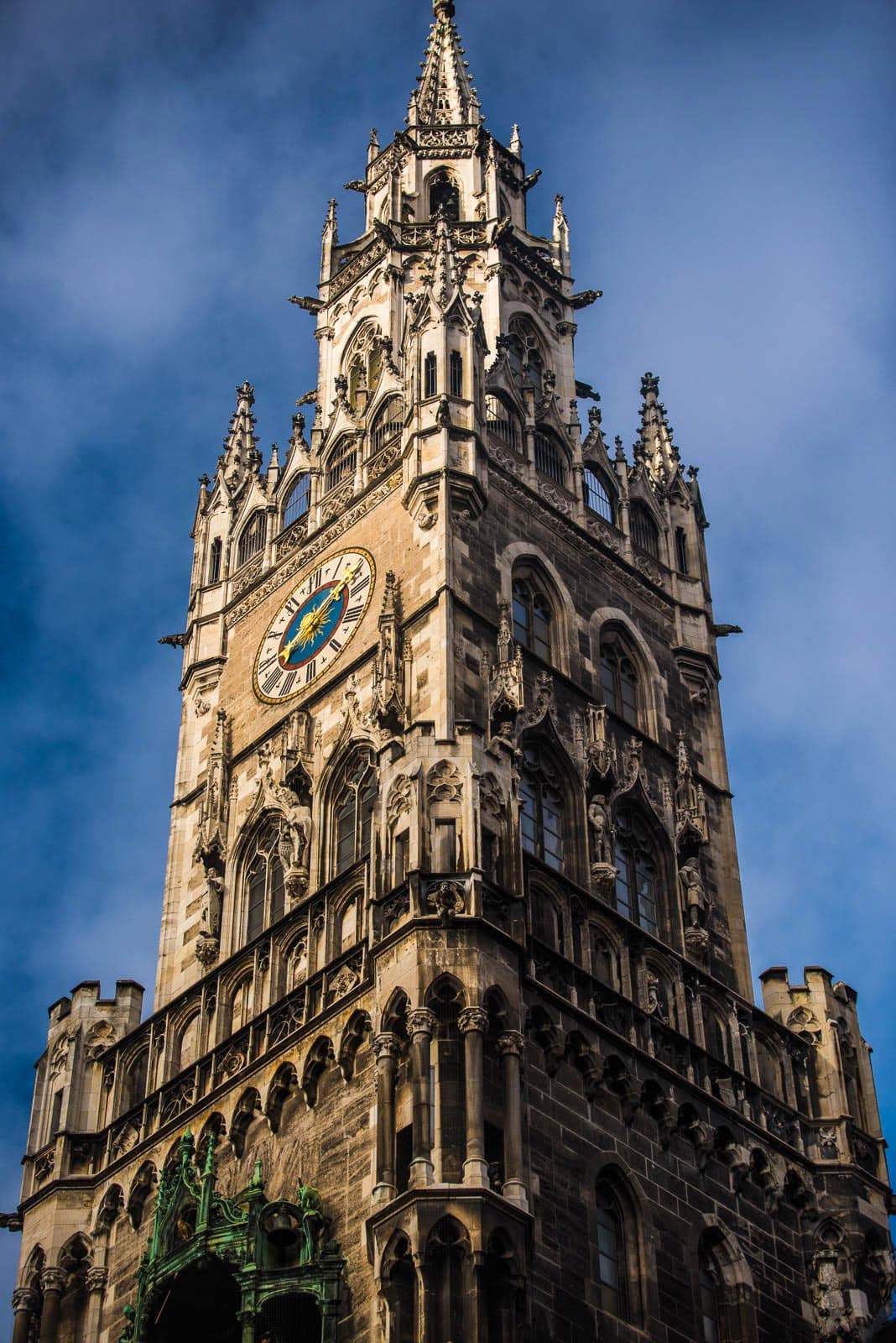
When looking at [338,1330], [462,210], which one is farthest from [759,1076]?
[462,210]

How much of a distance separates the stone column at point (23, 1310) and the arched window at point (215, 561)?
16.2 metres

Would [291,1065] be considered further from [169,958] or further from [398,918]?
[169,958]

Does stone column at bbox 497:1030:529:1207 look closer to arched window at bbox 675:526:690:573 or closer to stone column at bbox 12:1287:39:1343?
stone column at bbox 12:1287:39:1343

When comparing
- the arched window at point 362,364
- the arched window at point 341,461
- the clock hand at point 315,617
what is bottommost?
the clock hand at point 315,617

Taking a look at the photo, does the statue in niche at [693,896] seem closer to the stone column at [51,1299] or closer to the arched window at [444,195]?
the stone column at [51,1299]

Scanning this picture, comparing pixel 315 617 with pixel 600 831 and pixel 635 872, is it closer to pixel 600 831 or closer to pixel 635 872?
pixel 600 831

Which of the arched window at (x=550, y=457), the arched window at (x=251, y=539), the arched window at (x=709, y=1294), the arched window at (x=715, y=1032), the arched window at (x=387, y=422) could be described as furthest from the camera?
the arched window at (x=251, y=539)

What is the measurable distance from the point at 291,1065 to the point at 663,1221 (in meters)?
5.88

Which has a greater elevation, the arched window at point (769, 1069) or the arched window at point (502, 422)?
the arched window at point (502, 422)

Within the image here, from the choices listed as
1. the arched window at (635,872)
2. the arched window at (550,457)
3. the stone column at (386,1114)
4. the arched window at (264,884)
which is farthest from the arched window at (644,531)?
the stone column at (386,1114)

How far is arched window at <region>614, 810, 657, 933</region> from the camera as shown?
40.6m

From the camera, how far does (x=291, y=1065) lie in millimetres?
36031

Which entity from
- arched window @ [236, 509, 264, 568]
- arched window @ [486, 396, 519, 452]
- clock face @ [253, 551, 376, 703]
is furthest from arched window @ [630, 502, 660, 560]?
arched window @ [236, 509, 264, 568]

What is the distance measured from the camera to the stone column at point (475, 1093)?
1232 inches
